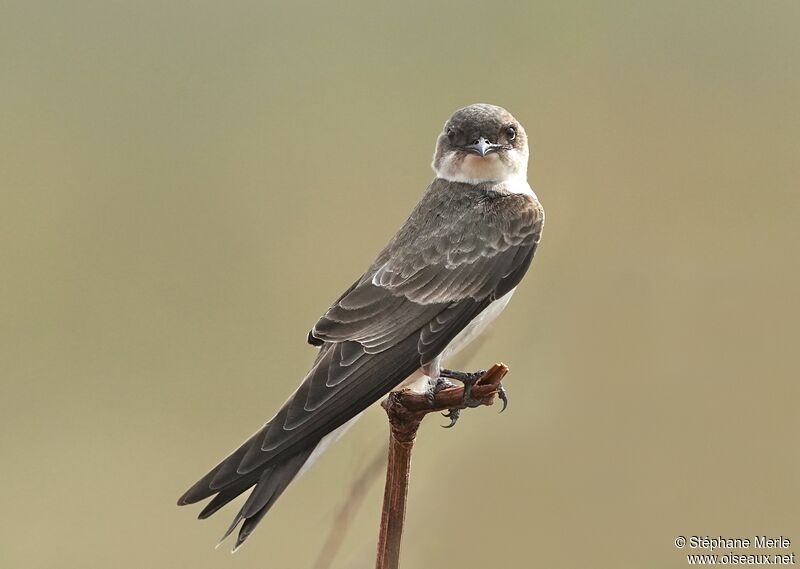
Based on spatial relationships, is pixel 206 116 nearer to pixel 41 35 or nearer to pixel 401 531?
pixel 41 35

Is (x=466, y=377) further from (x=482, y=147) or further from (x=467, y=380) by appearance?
(x=482, y=147)

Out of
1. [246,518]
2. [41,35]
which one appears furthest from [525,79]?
[246,518]

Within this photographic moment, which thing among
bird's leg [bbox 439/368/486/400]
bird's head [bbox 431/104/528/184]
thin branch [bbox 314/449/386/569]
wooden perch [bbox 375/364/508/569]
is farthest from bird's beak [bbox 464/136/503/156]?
thin branch [bbox 314/449/386/569]

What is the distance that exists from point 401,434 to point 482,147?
1.62 meters

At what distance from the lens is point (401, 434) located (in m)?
3.40

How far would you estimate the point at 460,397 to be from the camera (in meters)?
3.52

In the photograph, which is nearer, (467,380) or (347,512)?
(347,512)

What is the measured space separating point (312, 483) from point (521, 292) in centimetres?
185

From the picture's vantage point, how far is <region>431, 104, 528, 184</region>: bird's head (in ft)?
15.5

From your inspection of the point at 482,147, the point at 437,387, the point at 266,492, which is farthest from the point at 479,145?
the point at 266,492

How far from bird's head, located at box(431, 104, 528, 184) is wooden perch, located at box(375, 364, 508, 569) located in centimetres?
127

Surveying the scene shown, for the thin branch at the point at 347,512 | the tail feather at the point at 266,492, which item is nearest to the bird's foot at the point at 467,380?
the thin branch at the point at 347,512

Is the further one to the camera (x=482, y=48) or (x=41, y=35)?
(x=41, y=35)

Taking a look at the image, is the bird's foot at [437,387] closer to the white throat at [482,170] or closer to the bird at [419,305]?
the bird at [419,305]
